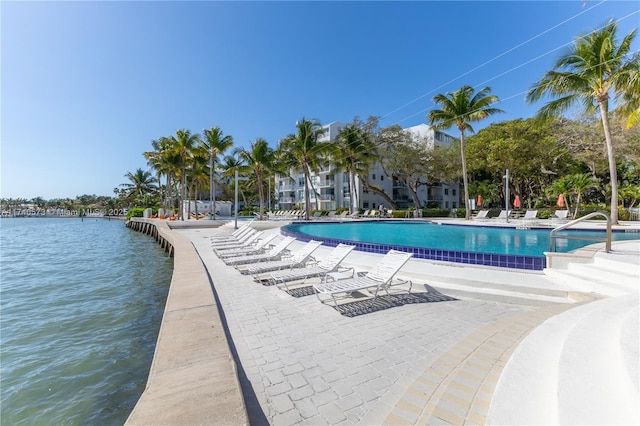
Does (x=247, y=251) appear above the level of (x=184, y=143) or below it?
below

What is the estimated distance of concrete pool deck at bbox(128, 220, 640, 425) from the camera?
2303 millimetres

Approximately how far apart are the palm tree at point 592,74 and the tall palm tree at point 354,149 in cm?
1896

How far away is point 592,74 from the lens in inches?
581

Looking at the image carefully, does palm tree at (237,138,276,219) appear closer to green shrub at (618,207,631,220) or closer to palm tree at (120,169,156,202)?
green shrub at (618,207,631,220)

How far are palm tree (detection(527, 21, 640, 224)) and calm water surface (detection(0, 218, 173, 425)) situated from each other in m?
19.5

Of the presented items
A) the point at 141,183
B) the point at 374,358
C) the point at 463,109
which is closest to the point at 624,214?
the point at 463,109

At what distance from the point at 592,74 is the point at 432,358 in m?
18.6

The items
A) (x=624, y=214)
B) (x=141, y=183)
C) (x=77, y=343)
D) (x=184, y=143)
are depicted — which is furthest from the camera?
(x=141, y=183)

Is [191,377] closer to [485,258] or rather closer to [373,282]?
[373,282]

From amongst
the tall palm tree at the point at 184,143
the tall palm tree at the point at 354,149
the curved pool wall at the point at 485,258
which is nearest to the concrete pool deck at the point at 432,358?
the curved pool wall at the point at 485,258

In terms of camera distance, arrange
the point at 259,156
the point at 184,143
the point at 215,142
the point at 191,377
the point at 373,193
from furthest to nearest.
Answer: the point at 373,193 < the point at 184,143 < the point at 215,142 < the point at 259,156 < the point at 191,377

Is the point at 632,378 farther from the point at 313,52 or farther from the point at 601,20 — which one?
the point at 313,52

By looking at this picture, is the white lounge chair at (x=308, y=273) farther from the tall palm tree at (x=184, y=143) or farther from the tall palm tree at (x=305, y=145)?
the tall palm tree at (x=184, y=143)

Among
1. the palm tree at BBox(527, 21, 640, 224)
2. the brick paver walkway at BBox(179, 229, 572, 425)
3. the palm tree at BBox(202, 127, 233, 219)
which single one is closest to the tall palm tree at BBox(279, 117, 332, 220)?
the palm tree at BBox(202, 127, 233, 219)
